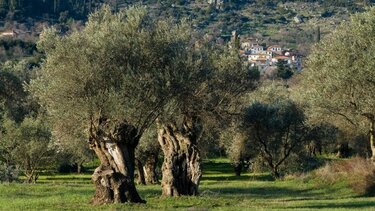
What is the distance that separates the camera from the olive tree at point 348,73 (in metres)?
35.8

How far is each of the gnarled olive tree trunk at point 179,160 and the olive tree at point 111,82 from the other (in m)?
3.50

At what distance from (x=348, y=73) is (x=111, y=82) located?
620 inches

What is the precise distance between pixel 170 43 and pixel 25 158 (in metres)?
34.2

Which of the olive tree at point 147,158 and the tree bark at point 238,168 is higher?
the olive tree at point 147,158

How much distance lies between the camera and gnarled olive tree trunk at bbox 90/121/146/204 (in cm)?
2736

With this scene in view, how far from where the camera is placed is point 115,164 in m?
28.9

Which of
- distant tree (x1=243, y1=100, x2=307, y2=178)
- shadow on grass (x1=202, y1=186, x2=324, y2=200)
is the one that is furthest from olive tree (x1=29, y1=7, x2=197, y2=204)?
distant tree (x1=243, y1=100, x2=307, y2=178)

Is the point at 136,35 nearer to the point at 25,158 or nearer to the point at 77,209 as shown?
the point at 77,209

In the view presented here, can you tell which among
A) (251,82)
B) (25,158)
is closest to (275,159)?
(251,82)

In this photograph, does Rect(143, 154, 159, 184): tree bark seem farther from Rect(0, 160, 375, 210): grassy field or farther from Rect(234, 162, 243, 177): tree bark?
Rect(0, 160, 375, 210): grassy field

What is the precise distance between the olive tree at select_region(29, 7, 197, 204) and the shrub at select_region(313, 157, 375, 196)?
15.0 metres

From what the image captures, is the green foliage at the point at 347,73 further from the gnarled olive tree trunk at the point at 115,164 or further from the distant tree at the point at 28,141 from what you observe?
the distant tree at the point at 28,141

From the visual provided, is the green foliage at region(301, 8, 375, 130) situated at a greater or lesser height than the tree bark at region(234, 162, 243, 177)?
greater

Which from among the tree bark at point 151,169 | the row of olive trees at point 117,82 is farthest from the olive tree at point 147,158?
the row of olive trees at point 117,82
